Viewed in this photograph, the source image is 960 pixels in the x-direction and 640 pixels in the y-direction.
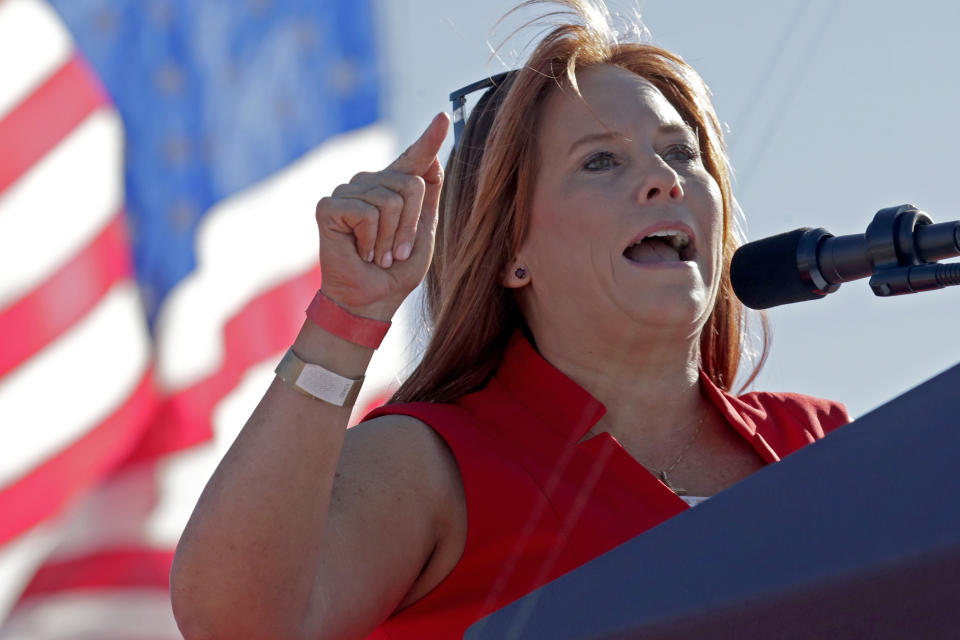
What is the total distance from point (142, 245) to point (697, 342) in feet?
4.44

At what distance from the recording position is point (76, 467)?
102 inches

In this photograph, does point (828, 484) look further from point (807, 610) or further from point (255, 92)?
point (255, 92)

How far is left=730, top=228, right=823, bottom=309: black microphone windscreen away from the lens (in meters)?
1.45

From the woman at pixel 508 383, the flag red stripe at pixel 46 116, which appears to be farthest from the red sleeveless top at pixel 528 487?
the flag red stripe at pixel 46 116

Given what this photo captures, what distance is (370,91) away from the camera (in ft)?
11.9

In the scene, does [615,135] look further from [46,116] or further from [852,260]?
[46,116]

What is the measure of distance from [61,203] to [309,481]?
1.49m

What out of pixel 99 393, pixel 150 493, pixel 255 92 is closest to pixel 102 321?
pixel 99 393

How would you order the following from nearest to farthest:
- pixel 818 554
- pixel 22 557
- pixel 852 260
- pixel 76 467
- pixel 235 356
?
pixel 818 554 → pixel 852 260 → pixel 22 557 → pixel 76 467 → pixel 235 356

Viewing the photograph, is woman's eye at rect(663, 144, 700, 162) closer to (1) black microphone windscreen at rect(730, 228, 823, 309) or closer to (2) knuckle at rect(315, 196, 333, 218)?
(1) black microphone windscreen at rect(730, 228, 823, 309)

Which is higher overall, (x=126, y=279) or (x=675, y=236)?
(x=675, y=236)

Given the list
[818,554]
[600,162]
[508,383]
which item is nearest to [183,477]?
[508,383]

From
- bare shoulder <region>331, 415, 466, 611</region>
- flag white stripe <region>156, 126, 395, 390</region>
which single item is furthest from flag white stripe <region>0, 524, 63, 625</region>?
bare shoulder <region>331, 415, 466, 611</region>

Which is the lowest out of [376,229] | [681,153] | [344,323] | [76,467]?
[76,467]
